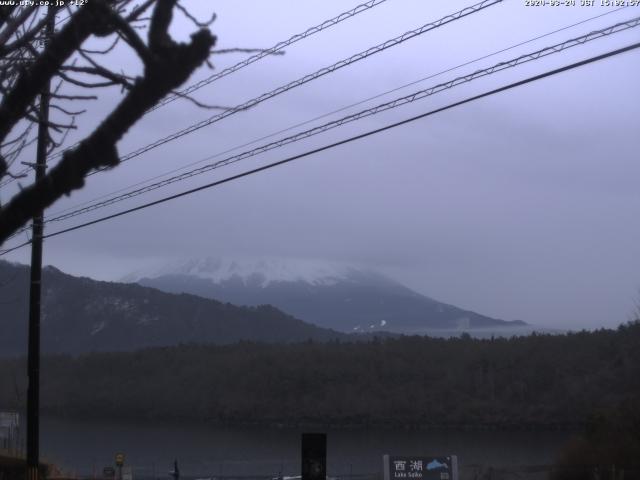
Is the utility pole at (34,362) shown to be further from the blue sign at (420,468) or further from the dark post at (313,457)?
the blue sign at (420,468)

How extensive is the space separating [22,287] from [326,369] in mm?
29109

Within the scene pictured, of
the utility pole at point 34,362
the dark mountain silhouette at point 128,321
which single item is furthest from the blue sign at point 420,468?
the dark mountain silhouette at point 128,321

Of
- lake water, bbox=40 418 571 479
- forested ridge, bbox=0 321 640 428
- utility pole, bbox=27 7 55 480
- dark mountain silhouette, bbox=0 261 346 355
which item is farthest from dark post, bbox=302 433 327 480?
dark mountain silhouette, bbox=0 261 346 355

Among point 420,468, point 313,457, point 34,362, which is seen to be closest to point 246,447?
point 420,468

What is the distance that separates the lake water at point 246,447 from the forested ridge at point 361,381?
420 centimetres

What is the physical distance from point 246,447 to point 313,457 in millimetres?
51832

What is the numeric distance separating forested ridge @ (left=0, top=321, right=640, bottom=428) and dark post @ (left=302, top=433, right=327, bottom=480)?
5484 cm

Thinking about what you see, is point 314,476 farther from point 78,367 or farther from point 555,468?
point 78,367

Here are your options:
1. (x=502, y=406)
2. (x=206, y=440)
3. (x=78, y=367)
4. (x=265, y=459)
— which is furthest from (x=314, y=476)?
(x=78, y=367)

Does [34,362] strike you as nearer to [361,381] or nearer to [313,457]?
[313,457]

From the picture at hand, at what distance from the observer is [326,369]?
87500mm

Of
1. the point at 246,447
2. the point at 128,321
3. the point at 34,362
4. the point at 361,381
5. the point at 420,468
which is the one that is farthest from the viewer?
the point at 128,321

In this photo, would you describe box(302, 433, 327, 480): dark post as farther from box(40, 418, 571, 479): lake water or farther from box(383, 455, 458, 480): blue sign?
box(40, 418, 571, 479): lake water

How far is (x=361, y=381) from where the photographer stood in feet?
278
